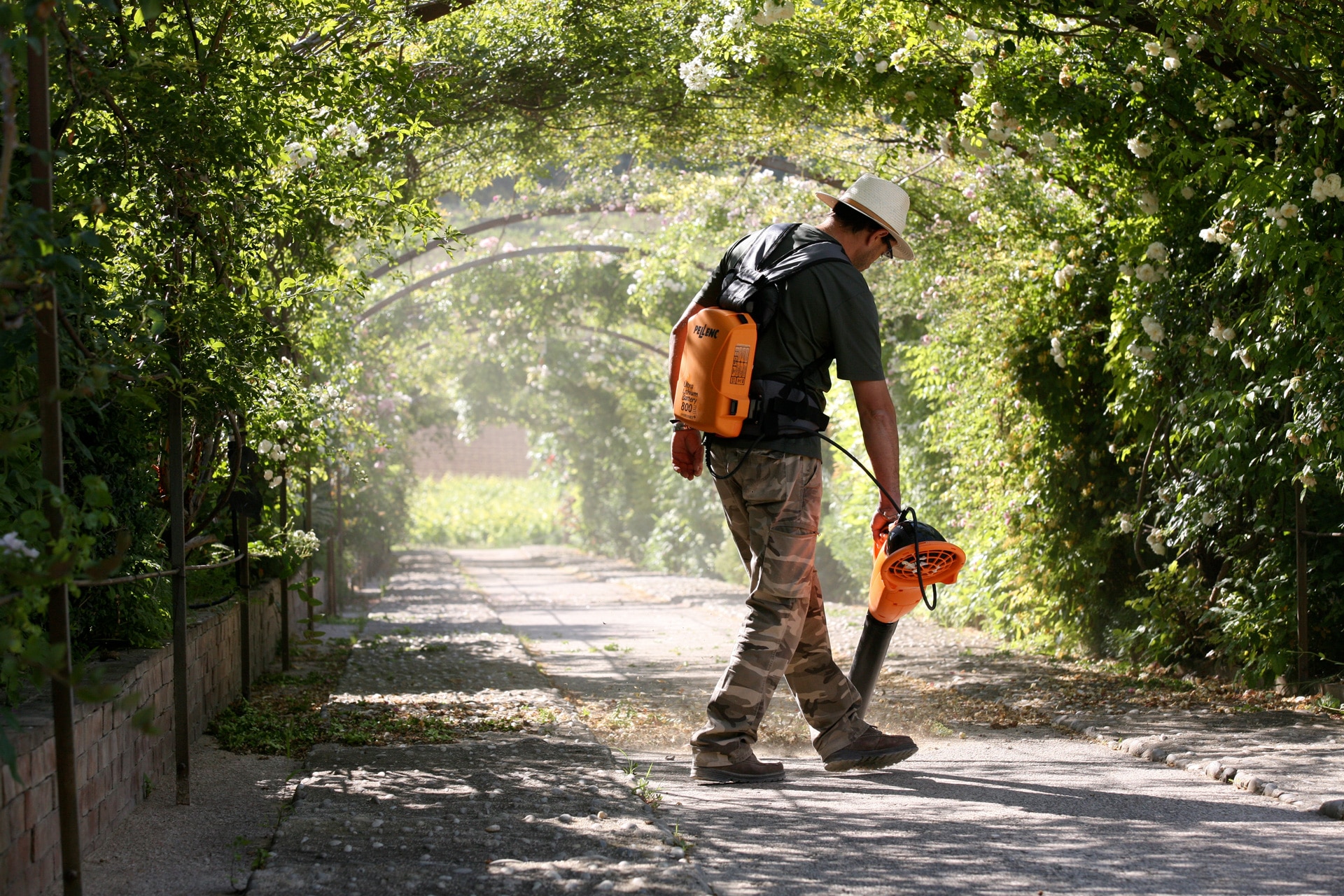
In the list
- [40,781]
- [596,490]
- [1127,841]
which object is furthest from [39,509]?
[596,490]

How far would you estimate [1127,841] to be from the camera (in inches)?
130

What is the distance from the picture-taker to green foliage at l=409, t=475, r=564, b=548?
95.5 ft

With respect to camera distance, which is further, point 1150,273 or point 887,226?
point 1150,273

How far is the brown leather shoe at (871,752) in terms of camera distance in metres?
4.23

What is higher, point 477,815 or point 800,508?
point 800,508

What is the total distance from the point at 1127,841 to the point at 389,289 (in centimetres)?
1363

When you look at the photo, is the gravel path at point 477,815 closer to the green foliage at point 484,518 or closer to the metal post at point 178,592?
the metal post at point 178,592

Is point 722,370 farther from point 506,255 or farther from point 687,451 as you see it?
point 506,255

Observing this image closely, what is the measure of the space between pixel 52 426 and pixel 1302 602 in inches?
204

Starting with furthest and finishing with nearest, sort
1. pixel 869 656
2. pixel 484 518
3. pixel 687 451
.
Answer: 1. pixel 484 518
2. pixel 687 451
3. pixel 869 656

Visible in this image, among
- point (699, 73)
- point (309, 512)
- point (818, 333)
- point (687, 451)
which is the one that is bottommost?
point (309, 512)

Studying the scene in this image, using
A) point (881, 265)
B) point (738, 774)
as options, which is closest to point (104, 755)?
point (738, 774)

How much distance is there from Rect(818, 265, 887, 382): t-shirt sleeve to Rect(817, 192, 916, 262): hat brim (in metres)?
0.30

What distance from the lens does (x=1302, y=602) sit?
5.60 meters
